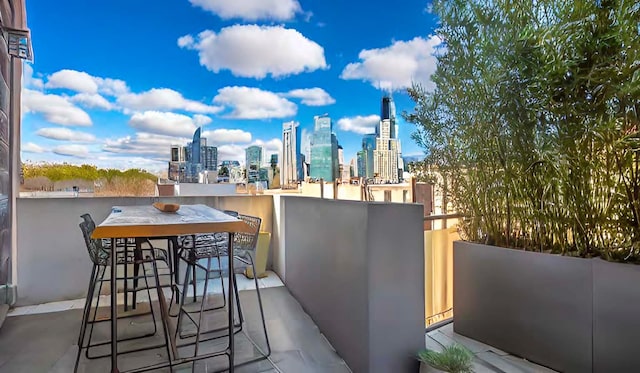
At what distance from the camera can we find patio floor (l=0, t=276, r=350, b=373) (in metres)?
1.90

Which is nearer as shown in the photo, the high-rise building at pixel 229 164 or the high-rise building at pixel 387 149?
the high-rise building at pixel 387 149

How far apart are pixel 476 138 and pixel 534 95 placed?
1.52ft

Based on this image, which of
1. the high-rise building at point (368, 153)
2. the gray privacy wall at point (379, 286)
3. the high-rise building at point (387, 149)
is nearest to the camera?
the gray privacy wall at point (379, 286)

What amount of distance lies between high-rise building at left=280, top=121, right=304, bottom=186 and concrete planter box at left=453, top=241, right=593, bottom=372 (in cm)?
287

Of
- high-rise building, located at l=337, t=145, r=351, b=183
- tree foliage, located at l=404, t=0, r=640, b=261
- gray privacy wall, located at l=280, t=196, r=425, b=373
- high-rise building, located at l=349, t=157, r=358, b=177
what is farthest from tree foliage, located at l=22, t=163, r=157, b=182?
tree foliage, located at l=404, t=0, r=640, b=261

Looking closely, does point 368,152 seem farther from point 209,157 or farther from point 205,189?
point 209,157

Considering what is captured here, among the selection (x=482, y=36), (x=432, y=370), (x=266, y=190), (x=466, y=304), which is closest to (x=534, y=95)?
(x=482, y=36)

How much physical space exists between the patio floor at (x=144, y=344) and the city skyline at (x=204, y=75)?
1736mm

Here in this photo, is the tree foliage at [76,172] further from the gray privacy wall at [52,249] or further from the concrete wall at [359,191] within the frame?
the concrete wall at [359,191]

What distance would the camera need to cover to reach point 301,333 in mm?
2332

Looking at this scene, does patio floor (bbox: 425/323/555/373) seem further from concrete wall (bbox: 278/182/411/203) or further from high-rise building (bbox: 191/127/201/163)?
high-rise building (bbox: 191/127/201/163)

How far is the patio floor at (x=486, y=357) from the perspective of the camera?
6.48 ft

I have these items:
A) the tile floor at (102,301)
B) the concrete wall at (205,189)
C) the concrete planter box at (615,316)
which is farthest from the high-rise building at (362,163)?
the concrete planter box at (615,316)

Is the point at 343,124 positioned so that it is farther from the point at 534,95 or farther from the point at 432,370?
the point at 432,370
